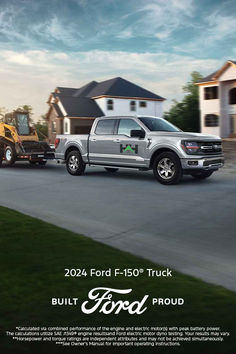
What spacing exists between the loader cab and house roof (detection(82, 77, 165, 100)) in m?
34.5

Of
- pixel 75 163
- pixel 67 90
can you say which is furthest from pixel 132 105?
pixel 75 163

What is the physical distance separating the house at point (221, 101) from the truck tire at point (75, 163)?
24.8 m

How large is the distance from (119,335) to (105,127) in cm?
1169

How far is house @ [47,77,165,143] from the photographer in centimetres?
5484

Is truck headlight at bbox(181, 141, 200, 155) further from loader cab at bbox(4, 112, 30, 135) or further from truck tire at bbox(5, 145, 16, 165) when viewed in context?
loader cab at bbox(4, 112, 30, 135)

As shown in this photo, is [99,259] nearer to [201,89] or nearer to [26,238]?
[26,238]

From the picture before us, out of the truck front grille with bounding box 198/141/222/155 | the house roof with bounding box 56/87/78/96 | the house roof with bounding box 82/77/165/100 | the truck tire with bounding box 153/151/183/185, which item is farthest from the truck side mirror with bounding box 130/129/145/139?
the house roof with bounding box 56/87/78/96

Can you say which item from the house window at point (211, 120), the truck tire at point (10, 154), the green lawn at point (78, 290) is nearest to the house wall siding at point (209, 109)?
the house window at point (211, 120)

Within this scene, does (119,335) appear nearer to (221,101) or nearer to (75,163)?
(75,163)

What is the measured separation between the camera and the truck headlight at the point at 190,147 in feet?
40.9

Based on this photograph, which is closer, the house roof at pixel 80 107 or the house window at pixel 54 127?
the house roof at pixel 80 107

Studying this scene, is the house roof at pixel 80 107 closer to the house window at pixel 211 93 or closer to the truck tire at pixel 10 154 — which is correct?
the house window at pixel 211 93

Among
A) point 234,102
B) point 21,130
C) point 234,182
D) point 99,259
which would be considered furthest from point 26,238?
point 234,102

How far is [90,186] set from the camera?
12.7 metres
